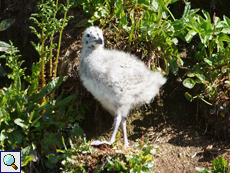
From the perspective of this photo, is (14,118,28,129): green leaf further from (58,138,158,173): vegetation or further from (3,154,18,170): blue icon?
(58,138,158,173): vegetation

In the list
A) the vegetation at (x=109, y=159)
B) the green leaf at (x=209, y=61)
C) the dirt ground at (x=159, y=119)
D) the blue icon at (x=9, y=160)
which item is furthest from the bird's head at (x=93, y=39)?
the blue icon at (x=9, y=160)

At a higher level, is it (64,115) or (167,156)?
(64,115)

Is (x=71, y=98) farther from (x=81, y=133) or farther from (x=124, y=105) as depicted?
(x=124, y=105)

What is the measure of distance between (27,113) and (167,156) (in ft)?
5.92

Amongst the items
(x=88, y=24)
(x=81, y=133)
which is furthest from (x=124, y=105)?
(x=88, y=24)

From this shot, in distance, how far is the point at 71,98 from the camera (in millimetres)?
4328

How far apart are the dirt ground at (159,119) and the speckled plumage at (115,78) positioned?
1.72ft

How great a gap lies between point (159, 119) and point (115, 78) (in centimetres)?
125

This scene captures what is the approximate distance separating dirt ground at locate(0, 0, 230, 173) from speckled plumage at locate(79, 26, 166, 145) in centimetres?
52

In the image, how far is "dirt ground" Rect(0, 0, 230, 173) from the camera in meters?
4.18

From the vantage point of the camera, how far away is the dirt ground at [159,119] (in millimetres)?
4176

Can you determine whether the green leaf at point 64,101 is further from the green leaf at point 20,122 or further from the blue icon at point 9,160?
the blue icon at point 9,160

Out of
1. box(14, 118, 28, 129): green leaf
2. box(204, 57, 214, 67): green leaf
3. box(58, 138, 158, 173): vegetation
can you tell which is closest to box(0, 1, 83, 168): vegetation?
box(14, 118, 28, 129): green leaf

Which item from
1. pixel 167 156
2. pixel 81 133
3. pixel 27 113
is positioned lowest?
pixel 167 156
